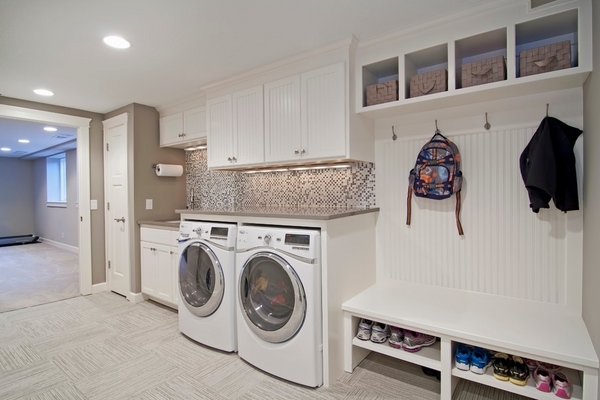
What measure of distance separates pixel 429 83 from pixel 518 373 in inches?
68.5

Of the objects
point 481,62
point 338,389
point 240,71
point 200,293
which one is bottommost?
point 338,389

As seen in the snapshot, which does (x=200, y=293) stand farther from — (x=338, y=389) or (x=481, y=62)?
(x=481, y=62)

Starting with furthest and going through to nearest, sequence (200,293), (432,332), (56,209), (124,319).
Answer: (56,209)
(124,319)
(200,293)
(432,332)

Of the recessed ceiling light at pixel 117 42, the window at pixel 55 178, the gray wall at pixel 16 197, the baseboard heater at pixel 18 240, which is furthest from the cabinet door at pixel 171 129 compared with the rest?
the gray wall at pixel 16 197

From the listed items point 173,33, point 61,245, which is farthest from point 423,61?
point 61,245

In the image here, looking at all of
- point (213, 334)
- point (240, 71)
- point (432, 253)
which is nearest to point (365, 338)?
point (432, 253)

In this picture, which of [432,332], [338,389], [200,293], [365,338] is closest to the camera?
[432,332]

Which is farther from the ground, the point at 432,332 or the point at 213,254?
the point at 213,254

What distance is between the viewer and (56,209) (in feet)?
24.2

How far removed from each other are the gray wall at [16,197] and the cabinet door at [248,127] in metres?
8.35

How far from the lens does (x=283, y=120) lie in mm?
2580

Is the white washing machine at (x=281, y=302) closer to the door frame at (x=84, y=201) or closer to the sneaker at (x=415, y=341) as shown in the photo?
the sneaker at (x=415, y=341)

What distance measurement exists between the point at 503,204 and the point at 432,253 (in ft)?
1.92

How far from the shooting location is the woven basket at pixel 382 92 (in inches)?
86.1
